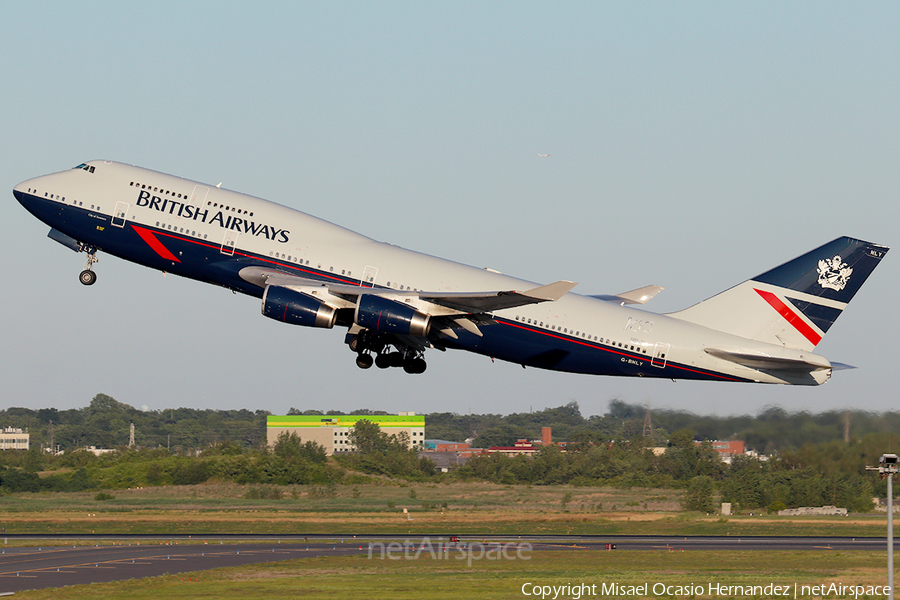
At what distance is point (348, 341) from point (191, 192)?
10.0 meters

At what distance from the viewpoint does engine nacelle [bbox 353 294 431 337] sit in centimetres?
4347

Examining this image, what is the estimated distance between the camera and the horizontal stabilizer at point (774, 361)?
148 feet

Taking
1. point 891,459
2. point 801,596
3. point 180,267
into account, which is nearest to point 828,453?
point 801,596

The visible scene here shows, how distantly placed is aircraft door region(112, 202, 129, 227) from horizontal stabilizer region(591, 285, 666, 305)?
23.4m

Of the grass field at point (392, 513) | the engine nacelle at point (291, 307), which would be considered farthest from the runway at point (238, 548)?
the engine nacelle at point (291, 307)

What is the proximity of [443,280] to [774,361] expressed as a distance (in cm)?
1506

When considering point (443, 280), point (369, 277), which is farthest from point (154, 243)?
point (443, 280)

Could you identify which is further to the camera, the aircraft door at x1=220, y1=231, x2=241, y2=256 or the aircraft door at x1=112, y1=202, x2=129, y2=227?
the aircraft door at x1=112, y1=202, x2=129, y2=227

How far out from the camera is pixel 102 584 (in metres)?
41.9

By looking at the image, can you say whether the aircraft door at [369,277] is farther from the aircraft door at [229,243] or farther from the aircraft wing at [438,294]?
the aircraft door at [229,243]

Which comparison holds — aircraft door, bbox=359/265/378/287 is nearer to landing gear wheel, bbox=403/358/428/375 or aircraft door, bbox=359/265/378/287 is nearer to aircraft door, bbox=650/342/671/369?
landing gear wheel, bbox=403/358/428/375

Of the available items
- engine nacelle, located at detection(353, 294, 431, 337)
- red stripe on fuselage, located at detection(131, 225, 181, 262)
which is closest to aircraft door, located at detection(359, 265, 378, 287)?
engine nacelle, located at detection(353, 294, 431, 337)

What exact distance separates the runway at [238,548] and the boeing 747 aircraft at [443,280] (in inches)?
478

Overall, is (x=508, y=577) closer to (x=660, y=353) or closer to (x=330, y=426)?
(x=660, y=353)
